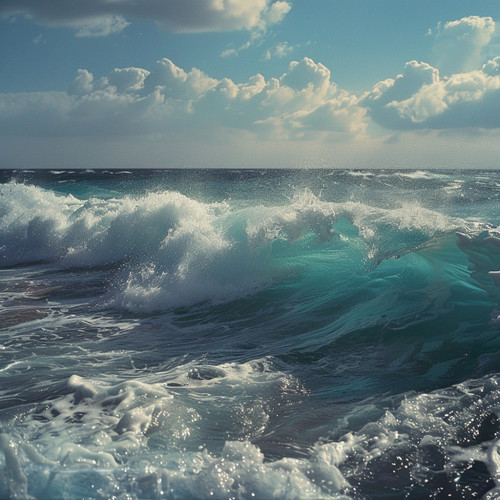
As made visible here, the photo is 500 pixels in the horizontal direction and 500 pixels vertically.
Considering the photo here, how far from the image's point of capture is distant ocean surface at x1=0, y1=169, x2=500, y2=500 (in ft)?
11.3

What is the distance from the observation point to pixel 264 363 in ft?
19.1

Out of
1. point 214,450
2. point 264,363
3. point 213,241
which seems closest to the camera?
point 214,450

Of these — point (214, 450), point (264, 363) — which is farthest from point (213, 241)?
point (214, 450)

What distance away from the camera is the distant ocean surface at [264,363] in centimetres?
345

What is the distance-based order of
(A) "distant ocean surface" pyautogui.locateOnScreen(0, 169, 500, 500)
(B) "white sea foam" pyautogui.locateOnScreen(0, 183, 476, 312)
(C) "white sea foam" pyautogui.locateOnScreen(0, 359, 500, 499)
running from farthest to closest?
(B) "white sea foam" pyautogui.locateOnScreen(0, 183, 476, 312)
(A) "distant ocean surface" pyautogui.locateOnScreen(0, 169, 500, 500)
(C) "white sea foam" pyautogui.locateOnScreen(0, 359, 500, 499)

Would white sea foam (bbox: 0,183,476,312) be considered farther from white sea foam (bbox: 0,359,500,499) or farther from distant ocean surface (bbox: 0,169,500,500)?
white sea foam (bbox: 0,359,500,499)

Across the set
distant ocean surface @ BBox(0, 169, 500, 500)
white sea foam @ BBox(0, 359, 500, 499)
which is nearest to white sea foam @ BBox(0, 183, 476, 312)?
distant ocean surface @ BBox(0, 169, 500, 500)

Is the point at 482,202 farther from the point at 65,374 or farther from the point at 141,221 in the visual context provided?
the point at 65,374

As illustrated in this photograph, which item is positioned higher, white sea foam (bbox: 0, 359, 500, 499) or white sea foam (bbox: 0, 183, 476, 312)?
white sea foam (bbox: 0, 183, 476, 312)

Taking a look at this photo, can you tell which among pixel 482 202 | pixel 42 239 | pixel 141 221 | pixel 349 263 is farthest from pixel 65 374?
pixel 482 202

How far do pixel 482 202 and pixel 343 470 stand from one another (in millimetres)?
25712

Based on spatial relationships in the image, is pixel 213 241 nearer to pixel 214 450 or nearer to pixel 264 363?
pixel 264 363

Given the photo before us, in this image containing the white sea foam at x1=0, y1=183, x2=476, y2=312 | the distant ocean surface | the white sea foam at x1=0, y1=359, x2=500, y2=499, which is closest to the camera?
the white sea foam at x1=0, y1=359, x2=500, y2=499

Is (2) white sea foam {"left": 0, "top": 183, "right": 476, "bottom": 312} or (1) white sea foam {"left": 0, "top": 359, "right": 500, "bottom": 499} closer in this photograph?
(1) white sea foam {"left": 0, "top": 359, "right": 500, "bottom": 499}
